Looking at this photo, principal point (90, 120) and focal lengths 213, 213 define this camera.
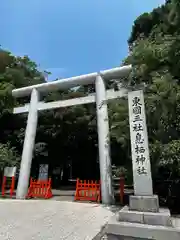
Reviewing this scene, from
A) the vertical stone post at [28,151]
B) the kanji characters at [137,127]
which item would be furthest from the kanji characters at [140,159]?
the vertical stone post at [28,151]

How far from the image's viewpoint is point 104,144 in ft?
29.4

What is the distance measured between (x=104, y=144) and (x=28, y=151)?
3.79 metres

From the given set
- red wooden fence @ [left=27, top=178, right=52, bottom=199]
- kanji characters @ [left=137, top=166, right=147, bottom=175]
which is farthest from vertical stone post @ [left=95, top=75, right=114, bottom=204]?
kanji characters @ [left=137, top=166, right=147, bottom=175]

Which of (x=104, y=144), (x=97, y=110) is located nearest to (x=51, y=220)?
(x=104, y=144)

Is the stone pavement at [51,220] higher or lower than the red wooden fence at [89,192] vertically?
lower

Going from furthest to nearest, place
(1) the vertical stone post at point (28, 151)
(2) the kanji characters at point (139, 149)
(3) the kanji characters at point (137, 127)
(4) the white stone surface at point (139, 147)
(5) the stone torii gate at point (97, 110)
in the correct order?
(1) the vertical stone post at point (28, 151) < (5) the stone torii gate at point (97, 110) < (3) the kanji characters at point (137, 127) < (2) the kanji characters at point (139, 149) < (4) the white stone surface at point (139, 147)

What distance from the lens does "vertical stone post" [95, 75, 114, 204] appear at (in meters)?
8.47

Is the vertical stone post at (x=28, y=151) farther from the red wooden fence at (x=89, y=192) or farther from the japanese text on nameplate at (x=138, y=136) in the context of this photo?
the japanese text on nameplate at (x=138, y=136)

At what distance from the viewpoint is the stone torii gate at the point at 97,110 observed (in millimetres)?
8703

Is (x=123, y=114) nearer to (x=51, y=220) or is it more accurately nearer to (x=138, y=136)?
(x=138, y=136)

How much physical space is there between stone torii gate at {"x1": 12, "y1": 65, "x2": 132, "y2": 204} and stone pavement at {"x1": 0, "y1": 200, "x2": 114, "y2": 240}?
52.8 inches

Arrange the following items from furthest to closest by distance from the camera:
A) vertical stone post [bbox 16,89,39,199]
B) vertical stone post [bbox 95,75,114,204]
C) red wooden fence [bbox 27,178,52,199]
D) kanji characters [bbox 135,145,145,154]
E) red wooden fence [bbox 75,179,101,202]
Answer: red wooden fence [bbox 27,178,52,199], vertical stone post [bbox 16,89,39,199], red wooden fence [bbox 75,179,101,202], vertical stone post [bbox 95,75,114,204], kanji characters [bbox 135,145,145,154]

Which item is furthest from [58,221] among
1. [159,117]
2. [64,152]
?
[64,152]

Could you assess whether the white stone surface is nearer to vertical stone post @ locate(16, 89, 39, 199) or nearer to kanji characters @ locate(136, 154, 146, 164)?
kanji characters @ locate(136, 154, 146, 164)
